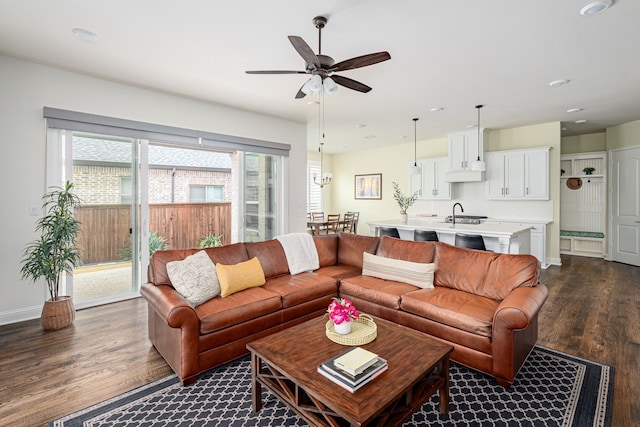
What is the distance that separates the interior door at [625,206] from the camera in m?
6.00

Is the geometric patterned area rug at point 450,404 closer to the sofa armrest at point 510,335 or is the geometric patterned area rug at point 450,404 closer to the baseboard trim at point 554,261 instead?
the sofa armrest at point 510,335

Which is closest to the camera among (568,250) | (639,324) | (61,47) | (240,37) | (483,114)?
(240,37)

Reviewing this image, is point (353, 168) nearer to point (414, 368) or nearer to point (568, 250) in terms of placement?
point (568, 250)

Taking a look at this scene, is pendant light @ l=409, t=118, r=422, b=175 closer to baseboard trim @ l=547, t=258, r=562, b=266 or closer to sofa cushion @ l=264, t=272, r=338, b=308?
baseboard trim @ l=547, t=258, r=562, b=266

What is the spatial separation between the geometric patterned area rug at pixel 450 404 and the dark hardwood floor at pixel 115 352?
116mm

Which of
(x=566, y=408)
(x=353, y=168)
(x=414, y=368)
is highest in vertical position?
(x=353, y=168)

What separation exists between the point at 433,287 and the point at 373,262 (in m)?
0.72

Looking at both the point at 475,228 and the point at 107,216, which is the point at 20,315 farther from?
the point at 475,228

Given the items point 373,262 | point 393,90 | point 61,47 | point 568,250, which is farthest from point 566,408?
point 568,250

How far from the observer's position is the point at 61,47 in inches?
120

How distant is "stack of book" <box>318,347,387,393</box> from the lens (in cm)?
155

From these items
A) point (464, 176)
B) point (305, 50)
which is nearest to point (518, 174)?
point (464, 176)

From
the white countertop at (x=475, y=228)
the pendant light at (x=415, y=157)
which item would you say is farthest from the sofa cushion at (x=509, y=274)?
the pendant light at (x=415, y=157)

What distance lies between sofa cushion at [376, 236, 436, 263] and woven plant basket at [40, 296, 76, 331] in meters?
3.41
